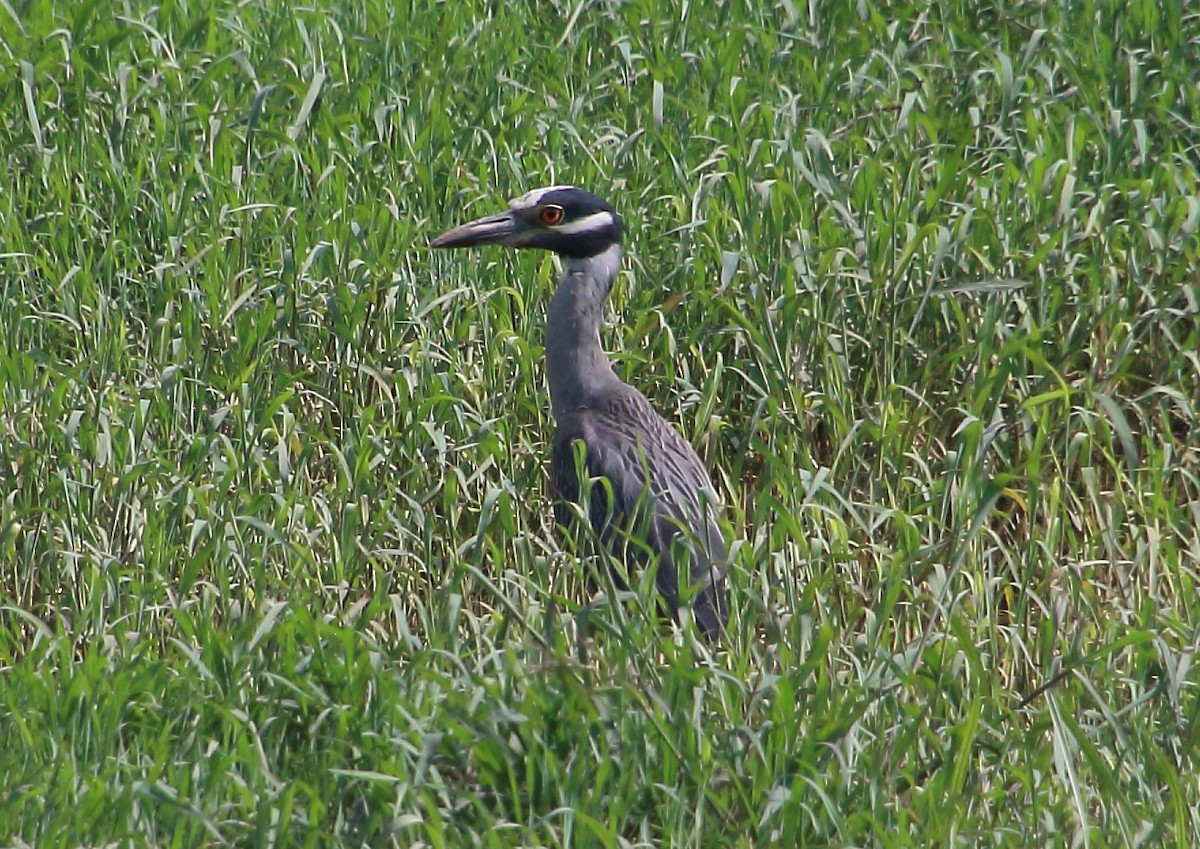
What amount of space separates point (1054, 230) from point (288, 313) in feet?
7.26

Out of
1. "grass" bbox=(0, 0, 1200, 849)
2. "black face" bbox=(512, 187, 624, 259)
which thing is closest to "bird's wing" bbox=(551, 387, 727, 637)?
"grass" bbox=(0, 0, 1200, 849)

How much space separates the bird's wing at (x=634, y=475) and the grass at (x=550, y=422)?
0.16 meters

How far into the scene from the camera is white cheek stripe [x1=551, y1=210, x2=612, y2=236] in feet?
16.4

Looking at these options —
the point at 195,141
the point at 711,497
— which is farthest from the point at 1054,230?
the point at 195,141

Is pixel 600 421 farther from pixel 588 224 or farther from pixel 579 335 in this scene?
pixel 588 224

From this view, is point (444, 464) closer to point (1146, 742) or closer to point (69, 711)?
Answer: point (69, 711)

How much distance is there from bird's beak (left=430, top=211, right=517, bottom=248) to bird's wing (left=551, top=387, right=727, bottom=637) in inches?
21.5

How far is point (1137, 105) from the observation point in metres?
5.57

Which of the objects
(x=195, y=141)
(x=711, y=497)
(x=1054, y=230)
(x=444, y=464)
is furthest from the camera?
(x=195, y=141)

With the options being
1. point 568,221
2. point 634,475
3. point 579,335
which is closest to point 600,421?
point 634,475

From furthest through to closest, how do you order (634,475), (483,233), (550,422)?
(550,422), (483,233), (634,475)

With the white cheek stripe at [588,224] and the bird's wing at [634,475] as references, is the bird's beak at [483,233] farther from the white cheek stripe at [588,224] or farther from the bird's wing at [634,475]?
the bird's wing at [634,475]

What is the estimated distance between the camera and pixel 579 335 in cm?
499

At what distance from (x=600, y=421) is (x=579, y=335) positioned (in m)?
0.32
